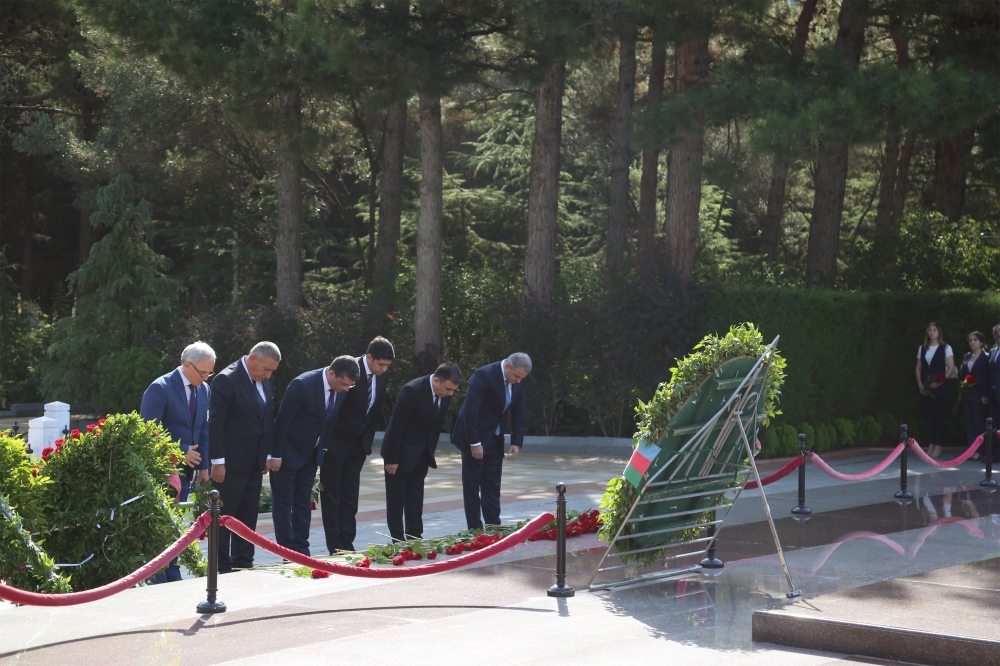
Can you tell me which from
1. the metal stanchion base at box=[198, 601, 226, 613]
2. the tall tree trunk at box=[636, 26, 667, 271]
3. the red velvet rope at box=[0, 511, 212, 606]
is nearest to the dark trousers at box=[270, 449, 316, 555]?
the metal stanchion base at box=[198, 601, 226, 613]

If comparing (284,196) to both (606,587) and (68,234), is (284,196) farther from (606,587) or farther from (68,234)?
(68,234)

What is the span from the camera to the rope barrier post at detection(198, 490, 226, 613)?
287 inches

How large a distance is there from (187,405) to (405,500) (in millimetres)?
2231

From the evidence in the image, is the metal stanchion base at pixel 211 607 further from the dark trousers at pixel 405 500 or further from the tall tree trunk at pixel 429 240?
the tall tree trunk at pixel 429 240

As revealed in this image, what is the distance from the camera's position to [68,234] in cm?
4459

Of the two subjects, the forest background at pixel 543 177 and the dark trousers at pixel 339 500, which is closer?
the dark trousers at pixel 339 500

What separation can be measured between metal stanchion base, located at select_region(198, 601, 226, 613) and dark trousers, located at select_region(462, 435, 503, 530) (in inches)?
151

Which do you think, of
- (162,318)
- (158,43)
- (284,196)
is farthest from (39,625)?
(162,318)

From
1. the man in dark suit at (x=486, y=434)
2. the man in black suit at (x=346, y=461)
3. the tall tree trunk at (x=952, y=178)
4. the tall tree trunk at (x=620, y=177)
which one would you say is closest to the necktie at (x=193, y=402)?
the man in black suit at (x=346, y=461)

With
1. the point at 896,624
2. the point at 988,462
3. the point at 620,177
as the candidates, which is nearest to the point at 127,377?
the point at 620,177

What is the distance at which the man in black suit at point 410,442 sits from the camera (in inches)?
416

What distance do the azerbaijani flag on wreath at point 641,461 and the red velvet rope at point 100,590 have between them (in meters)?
2.73

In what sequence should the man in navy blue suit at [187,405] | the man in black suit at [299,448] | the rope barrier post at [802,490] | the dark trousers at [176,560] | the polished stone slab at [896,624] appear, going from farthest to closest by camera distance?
the rope barrier post at [802,490] → the man in black suit at [299,448] → the man in navy blue suit at [187,405] → the dark trousers at [176,560] → the polished stone slab at [896,624]

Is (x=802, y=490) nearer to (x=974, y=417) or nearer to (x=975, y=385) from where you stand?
(x=975, y=385)
